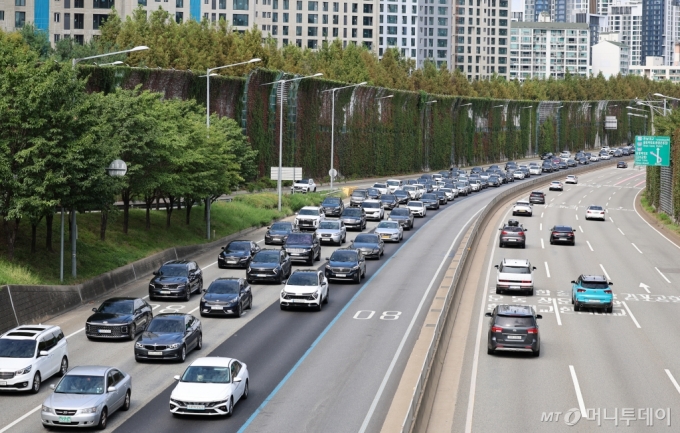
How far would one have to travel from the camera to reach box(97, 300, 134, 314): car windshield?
37.6 metres

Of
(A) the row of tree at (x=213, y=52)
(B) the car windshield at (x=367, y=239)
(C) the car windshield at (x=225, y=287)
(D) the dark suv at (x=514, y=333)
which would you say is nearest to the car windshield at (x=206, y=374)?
(D) the dark suv at (x=514, y=333)

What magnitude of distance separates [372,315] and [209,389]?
1626cm

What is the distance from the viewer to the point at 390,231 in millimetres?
66438

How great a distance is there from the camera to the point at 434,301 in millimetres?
44219

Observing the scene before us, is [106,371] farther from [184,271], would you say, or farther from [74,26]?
[74,26]

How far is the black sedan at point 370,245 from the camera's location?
192 ft

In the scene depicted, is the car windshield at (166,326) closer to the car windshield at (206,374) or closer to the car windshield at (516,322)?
the car windshield at (206,374)

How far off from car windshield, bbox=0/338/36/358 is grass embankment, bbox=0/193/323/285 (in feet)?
32.8

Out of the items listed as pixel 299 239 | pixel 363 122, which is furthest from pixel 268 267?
pixel 363 122

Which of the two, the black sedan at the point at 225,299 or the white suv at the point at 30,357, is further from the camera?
the black sedan at the point at 225,299

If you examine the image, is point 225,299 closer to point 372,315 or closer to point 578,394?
point 372,315

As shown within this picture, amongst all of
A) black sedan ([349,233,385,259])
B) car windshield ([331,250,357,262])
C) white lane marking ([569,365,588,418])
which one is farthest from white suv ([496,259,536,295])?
white lane marking ([569,365,588,418])

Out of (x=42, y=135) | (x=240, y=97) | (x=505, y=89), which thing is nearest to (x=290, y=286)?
(x=42, y=135)

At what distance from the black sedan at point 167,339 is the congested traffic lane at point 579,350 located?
29.1 feet
